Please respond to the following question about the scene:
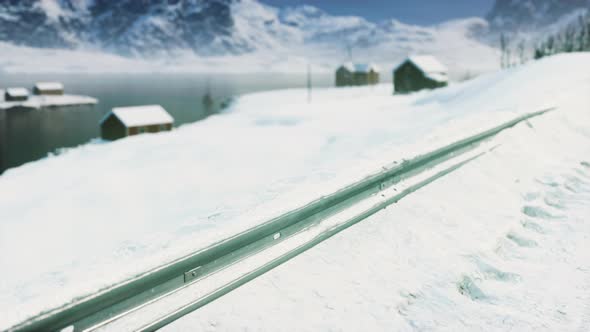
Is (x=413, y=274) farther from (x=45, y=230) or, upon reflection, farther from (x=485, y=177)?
(x=45, y=230)

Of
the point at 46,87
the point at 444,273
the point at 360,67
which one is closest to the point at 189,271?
the point at 444,273

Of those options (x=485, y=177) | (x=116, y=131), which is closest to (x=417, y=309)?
(x=485, y=177)

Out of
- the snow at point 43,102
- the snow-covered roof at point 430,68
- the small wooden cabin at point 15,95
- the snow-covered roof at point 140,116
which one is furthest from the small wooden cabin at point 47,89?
the snow-covered roof at point 430,68

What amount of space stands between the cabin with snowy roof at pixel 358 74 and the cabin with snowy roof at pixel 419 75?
1296 inches

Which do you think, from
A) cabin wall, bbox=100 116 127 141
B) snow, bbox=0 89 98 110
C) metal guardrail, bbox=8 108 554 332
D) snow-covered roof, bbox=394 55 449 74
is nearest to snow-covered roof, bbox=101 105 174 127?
cabin wall, bbox=100 116 127 141

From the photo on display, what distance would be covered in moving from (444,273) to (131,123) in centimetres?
4693

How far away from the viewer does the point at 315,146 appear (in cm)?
1117

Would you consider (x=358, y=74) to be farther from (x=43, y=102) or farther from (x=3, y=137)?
(x=3, y=137)

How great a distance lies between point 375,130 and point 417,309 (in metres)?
10.2

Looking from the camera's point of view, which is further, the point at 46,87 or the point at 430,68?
the point at 46,87

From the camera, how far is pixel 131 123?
1793 inches

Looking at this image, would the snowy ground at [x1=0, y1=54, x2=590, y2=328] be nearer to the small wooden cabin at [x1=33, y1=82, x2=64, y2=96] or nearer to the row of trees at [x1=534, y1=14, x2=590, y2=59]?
the row of trees at [x1=534, y1=14, x2=590, y2=59]

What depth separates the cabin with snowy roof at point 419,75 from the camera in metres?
66.8

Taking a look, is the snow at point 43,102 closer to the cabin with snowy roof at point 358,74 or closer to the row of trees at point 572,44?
the cabin with snowy roof at point 358,74
